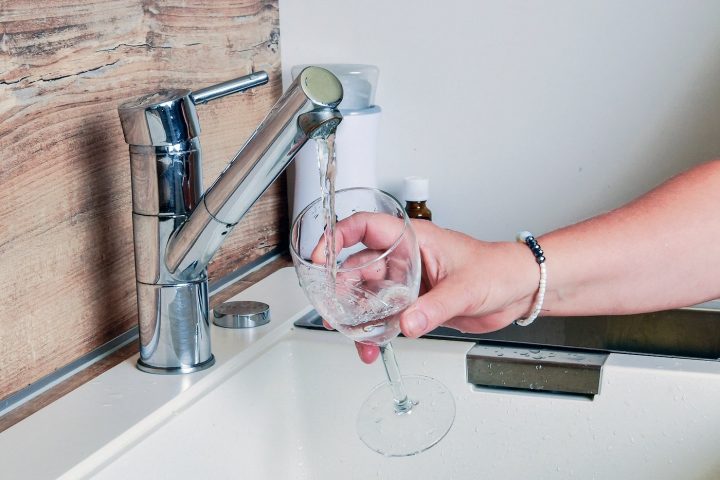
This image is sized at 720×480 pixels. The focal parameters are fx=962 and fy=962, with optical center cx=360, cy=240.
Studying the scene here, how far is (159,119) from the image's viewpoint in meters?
0.90

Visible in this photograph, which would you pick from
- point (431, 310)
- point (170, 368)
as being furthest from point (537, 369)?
point (170, 368)

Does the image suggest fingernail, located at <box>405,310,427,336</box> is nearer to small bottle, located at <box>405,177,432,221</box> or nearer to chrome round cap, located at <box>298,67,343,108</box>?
chrome round cap, located at <box>298,67,343,108</box>

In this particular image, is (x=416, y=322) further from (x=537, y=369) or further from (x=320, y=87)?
(x=537, y=369)

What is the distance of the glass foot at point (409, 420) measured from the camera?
2.88 ft

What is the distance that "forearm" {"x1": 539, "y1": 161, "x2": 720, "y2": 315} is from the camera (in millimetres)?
976

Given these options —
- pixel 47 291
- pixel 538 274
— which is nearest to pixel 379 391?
pixel 538 274

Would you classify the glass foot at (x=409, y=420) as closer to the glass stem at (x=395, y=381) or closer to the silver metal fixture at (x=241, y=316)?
the glass stem at (x=395, y=381)

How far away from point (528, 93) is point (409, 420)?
644mm

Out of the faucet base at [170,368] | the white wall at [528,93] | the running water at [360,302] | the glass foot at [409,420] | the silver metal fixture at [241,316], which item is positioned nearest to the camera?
the running water at [360,302]

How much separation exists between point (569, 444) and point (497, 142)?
513 millimetres

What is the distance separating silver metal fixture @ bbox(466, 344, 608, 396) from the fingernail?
0.97ft

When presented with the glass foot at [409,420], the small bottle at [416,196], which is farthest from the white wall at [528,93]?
the glass foot at [409,420]

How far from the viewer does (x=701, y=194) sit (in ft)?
3.22

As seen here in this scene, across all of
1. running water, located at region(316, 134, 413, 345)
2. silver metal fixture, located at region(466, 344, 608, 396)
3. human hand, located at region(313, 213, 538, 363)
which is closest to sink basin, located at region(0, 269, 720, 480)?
silver metal fixture, located at region(466, 344, 608, 396)
